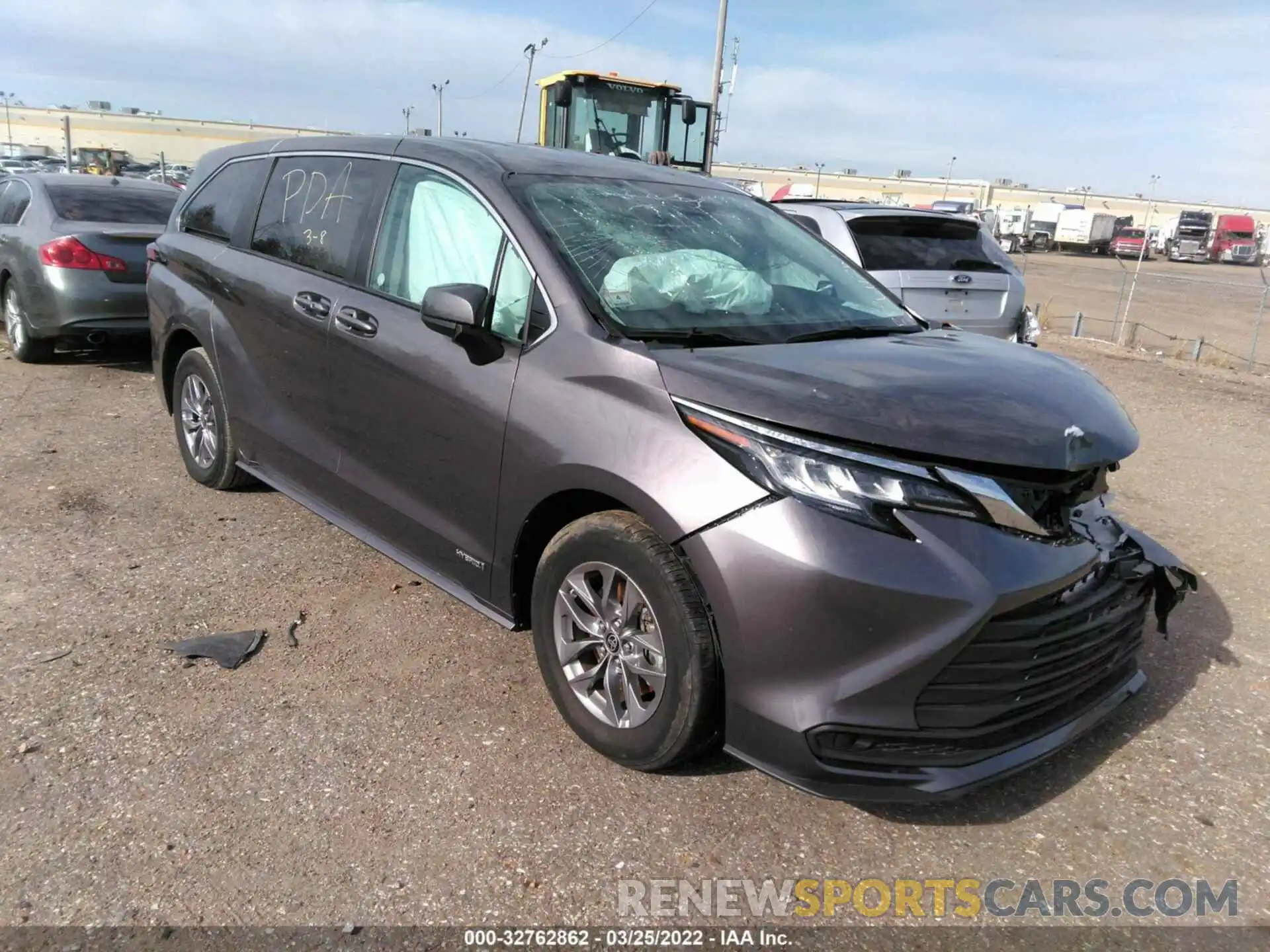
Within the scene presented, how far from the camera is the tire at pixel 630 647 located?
8.59 ft

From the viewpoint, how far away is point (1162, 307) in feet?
76.0

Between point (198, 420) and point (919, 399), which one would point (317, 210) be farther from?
point (919, 399)

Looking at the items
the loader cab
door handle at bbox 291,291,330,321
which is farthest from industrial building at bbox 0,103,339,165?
door handle at bbox 291,291,330,321

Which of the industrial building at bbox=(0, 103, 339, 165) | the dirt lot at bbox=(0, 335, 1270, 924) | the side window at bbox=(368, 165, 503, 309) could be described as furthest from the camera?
the industrial building at bbox=(0, 103, 339, 165)

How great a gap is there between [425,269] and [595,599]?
1541mm

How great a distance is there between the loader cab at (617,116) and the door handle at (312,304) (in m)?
9.67

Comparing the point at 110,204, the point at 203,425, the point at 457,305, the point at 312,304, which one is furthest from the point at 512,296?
the point at 110,204

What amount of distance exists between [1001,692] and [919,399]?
84cm

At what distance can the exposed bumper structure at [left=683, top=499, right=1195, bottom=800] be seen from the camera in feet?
7.78

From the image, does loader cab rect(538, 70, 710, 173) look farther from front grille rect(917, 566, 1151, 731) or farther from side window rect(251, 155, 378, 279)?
front grille rect(917, 566, 1151, 731)

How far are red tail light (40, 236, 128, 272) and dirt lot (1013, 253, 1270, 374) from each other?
12.8 m

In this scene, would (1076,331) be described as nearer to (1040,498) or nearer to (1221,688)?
(1221,688)

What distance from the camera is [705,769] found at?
300cm

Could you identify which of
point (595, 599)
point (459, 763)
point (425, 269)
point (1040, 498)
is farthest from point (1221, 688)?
point (425, 269)
